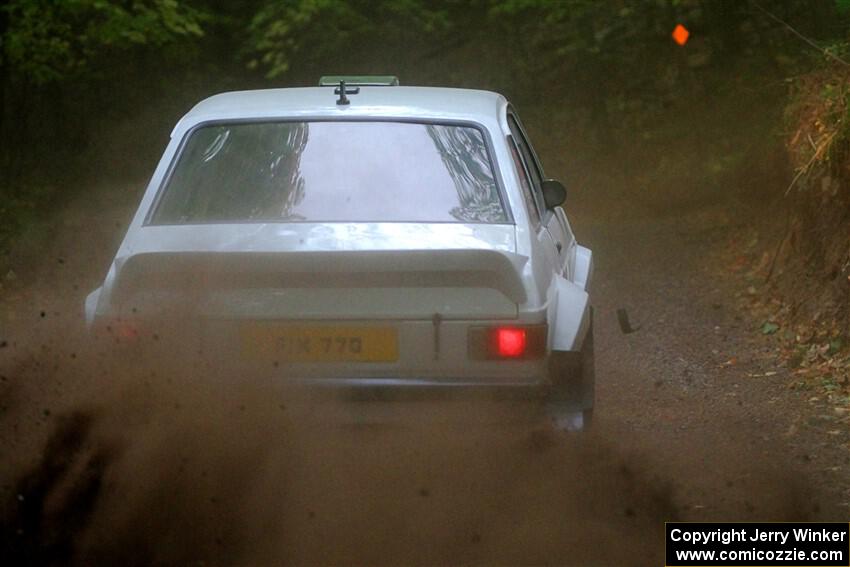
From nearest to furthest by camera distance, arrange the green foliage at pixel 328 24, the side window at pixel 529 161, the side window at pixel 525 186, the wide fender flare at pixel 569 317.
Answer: the wide fender flare at pixel 569 317 < the side window at pixel 525 186 < the side window at pixel 529 161 < the green foliage at pixel 328 24

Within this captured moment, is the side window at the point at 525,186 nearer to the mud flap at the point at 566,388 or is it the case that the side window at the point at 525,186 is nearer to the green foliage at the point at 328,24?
the mud flap at the point at 566,388

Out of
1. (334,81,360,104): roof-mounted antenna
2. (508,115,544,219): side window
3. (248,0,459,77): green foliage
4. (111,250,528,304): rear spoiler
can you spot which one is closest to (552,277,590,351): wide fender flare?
(111,250,528,304): rear spoiler

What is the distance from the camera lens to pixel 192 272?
4.87 metres

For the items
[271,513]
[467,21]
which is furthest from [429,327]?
[467,21]

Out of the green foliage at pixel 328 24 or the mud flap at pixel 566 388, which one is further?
the green foliage at pixel 328 24

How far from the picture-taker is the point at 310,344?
4785mm

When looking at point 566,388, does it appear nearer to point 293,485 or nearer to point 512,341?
point 512,341

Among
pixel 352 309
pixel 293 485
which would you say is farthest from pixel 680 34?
pixel 293 485

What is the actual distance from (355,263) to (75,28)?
10105 mm

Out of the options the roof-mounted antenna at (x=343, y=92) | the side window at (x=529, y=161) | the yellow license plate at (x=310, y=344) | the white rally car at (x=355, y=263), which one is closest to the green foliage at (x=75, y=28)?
the side window at (x=529, y=161)

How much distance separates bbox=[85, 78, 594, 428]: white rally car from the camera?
4.75 m

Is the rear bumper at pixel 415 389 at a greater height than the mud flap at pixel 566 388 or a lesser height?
greater

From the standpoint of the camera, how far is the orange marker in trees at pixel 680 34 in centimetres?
1347

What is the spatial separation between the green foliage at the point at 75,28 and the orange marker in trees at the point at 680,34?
16.1 feet
